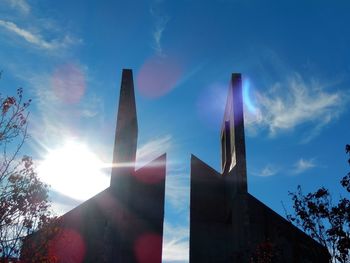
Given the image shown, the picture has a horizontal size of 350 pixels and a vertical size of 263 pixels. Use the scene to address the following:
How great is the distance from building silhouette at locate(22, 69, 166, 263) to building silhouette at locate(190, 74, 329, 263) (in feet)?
5.56

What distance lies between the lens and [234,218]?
51.2 feet

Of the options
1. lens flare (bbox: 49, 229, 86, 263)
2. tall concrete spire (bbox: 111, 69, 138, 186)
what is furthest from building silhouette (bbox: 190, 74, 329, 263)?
lens flare (bbox: 49, 229, 86, 263)

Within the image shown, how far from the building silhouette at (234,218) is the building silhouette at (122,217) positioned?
1.69 meters

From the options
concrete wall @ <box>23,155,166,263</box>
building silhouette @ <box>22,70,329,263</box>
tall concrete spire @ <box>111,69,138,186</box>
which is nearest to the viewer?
concrete wall @ <box>23,155,166,263</box>

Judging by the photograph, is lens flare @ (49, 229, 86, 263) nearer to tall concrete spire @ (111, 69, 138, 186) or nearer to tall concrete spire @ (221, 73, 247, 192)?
tall concrete spire @ (111, 69, 138, 186)

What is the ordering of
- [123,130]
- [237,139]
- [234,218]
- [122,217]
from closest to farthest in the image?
[122,217]
[123,130]
[237,139]
[234,218]

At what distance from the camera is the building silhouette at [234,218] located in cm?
1431

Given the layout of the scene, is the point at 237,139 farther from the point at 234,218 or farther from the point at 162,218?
the point at 162,218

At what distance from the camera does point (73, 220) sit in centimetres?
1527

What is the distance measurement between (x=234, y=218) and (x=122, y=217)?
4.72 metres

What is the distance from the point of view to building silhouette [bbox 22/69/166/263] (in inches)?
535

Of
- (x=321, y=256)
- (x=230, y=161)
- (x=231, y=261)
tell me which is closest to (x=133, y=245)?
(x=231, y=261)

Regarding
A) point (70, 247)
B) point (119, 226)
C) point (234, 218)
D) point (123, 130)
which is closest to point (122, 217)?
point (119, 226)

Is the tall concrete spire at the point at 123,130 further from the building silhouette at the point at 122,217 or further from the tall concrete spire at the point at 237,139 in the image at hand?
the tall concrete spire at the point at 237,139
